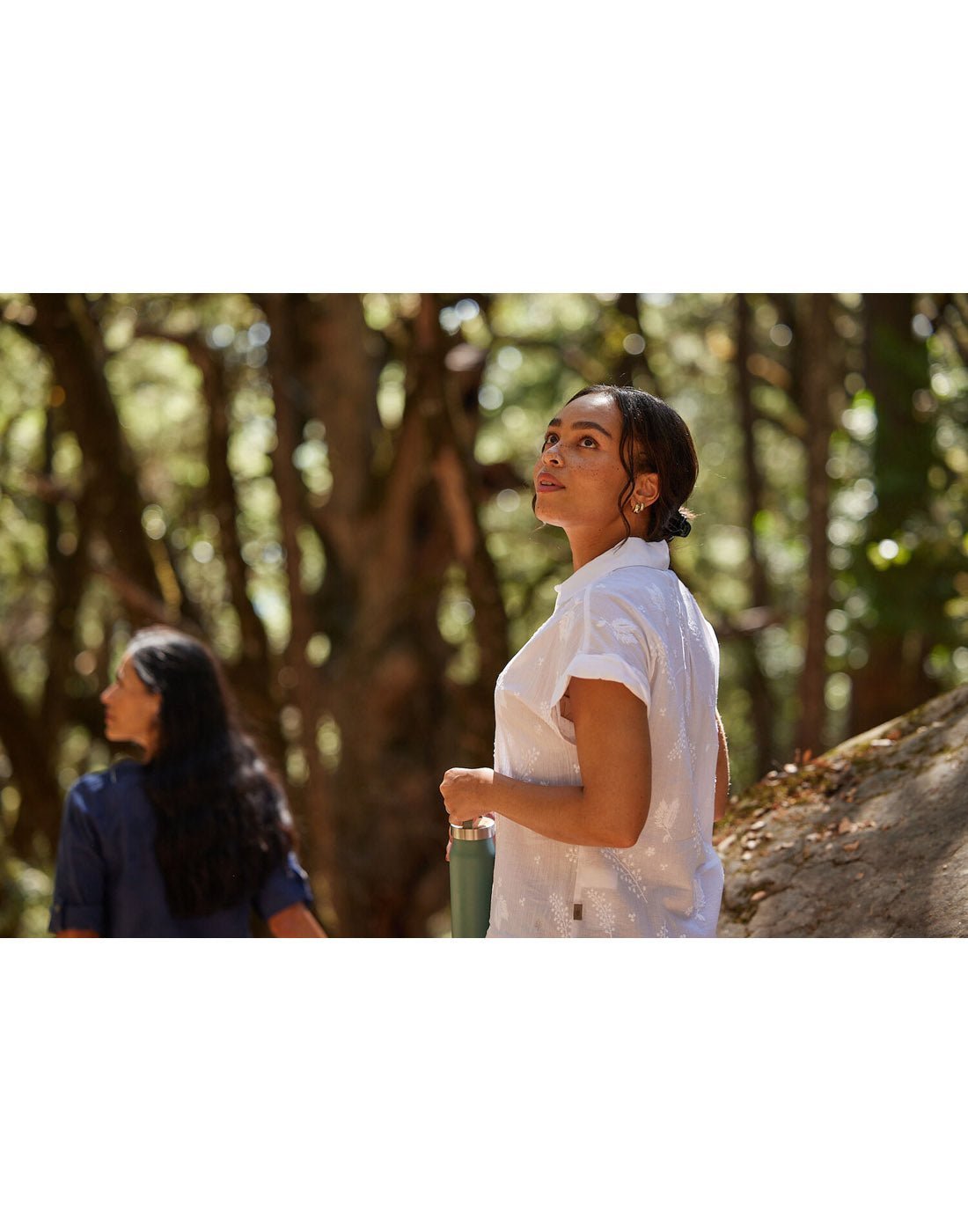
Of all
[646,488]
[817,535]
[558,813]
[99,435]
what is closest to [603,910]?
[558,813]

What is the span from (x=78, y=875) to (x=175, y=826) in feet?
0.69

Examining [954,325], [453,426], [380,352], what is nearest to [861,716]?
[954,325]

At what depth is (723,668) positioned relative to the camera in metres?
11.9

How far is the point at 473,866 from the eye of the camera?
1.93 metres

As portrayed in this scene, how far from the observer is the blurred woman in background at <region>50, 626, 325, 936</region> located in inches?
102

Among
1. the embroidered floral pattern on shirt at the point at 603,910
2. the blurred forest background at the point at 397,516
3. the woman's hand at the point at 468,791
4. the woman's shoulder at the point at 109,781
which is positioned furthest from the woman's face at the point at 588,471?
the blurred forest background at the point at 397,516

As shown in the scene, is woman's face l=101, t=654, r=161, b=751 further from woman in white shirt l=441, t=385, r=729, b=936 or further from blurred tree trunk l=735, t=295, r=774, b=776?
blurred tree trunk l=735, t=295, r=774, b=776

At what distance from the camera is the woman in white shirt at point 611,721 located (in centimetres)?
165

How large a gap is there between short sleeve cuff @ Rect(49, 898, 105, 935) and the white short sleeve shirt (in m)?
1.07

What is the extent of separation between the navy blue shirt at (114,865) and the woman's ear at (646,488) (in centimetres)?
132

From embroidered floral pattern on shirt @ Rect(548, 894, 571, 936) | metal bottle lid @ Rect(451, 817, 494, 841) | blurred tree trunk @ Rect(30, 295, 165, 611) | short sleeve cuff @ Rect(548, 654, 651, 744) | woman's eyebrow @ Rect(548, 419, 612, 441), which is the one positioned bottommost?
embroidered floral pattern on shirt @ Rect(548, 894, 571, 936)

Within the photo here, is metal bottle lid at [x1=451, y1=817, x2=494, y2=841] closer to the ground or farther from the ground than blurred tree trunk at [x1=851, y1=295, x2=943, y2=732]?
closer to the ground

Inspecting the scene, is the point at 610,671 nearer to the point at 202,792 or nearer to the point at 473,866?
the point at 473,866

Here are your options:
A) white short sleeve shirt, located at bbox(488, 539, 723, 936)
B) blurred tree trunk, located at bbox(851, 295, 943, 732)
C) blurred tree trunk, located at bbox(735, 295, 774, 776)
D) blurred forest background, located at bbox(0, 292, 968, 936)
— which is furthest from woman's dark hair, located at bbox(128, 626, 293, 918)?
blurred tree trunk, located at bbox(735, 295, 774, 776)
